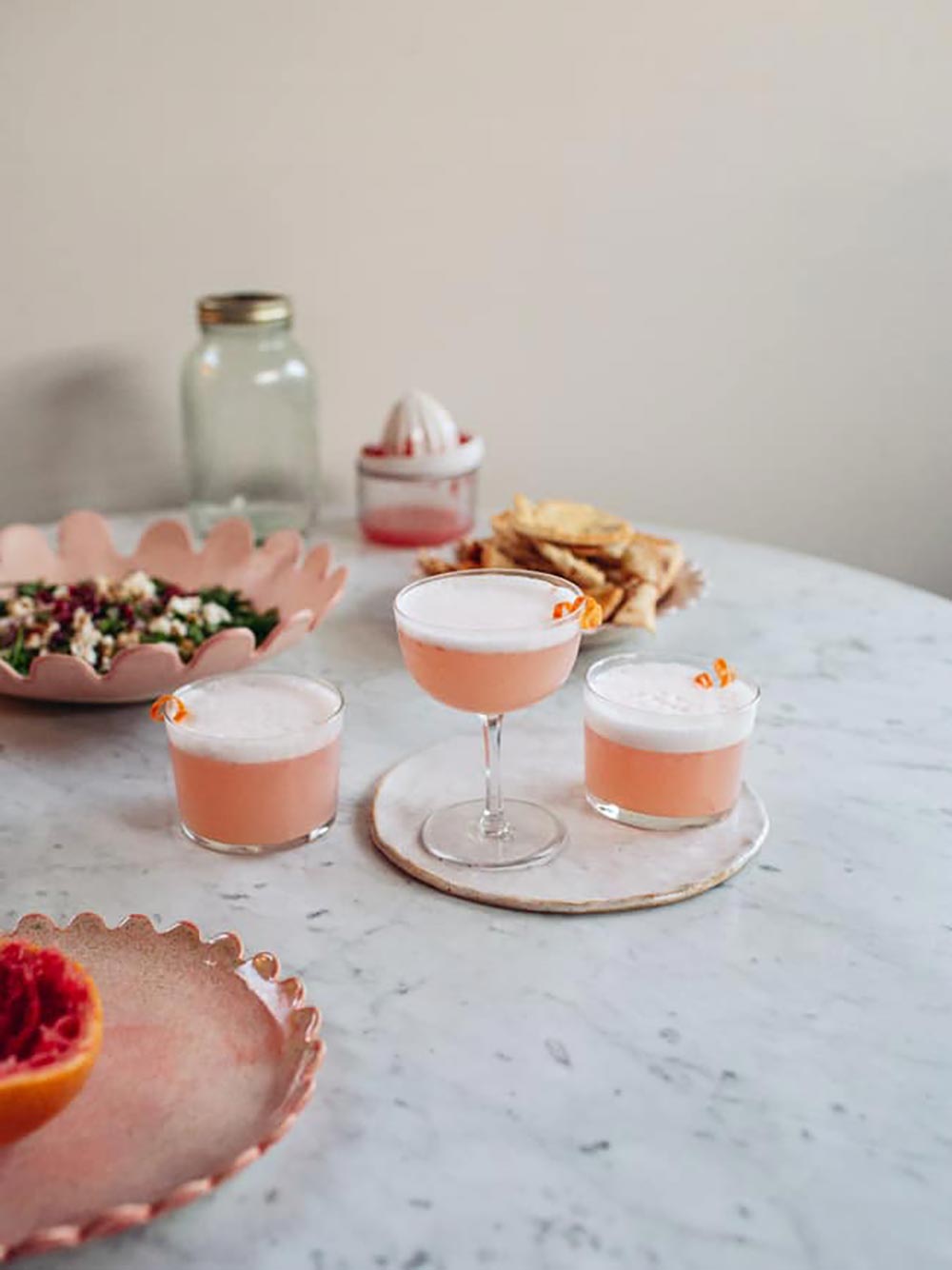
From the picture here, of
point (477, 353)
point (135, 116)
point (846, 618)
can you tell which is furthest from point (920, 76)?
point (135, 116)

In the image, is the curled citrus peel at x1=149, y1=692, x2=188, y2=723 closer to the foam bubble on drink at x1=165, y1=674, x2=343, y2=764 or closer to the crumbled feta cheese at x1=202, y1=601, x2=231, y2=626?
the foam bubble on drink at x1=165, y1=674, x2=343, y2=764

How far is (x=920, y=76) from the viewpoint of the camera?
225 cm

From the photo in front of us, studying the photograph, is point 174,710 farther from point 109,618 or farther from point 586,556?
point 586,556

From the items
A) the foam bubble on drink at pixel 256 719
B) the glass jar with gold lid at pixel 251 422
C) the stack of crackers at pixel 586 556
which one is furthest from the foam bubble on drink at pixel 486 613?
the glass jar with gold lid at pixel 251 422

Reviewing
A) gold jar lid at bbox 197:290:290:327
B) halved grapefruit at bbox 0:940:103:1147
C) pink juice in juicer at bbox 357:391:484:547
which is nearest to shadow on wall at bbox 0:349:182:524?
gold jar lid at bbox 197:290:290:327

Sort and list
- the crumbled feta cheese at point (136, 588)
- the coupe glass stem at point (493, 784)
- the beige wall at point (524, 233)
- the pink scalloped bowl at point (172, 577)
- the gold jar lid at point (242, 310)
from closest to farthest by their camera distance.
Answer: the coupe glass stem at point (493, 784)
the pink scalloped bowl at point (172, 577)
the crumbled feta cheese at point (136, 588)
the gold jar lid at point (242, 310)
the beige wall at point (524, 233)

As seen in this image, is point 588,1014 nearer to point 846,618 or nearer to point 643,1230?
point 643,1230

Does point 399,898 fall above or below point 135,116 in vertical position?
below

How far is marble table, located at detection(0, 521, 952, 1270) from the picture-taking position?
0.71 meters

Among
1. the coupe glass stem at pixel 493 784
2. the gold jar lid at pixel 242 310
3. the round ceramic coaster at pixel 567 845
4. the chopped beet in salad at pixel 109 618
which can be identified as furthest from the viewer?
the gold jar lid at pixel 242 310

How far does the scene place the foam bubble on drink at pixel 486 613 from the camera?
104cm

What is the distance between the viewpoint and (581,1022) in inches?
34.4

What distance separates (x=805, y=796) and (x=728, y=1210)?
Answer: 0.53 m

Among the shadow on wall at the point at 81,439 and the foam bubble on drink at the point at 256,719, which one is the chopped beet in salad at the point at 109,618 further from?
the shadow on wall at the point at 81,439
